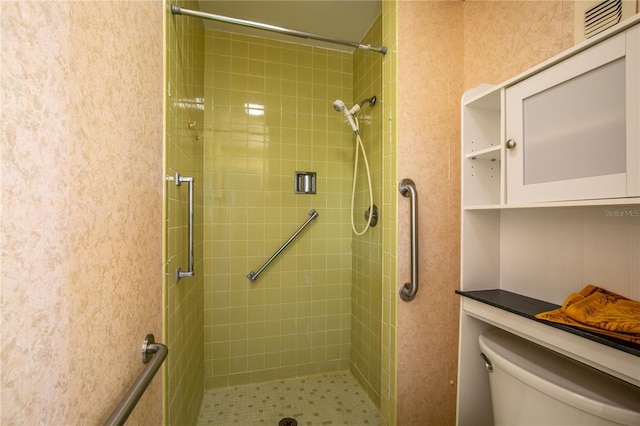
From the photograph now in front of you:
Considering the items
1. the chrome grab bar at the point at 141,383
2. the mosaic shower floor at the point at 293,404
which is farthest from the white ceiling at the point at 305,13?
the mosaic shower floor at the point at 293,404

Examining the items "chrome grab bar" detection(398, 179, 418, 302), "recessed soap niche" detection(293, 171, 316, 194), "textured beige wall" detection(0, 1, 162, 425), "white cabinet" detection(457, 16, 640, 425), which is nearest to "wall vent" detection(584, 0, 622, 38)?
"white cabinet" detection(457, 16, 640, 425)

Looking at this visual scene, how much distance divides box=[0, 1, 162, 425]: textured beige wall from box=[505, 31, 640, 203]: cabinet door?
1182mm

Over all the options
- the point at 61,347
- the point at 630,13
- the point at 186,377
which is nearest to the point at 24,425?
the point at 61,347

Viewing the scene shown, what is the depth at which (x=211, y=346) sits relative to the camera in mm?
1891

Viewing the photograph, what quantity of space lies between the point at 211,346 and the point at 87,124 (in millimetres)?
1807

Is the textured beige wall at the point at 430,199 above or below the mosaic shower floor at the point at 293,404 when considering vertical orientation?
above

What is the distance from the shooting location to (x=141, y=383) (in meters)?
0.59

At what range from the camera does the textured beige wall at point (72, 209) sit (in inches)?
13.4

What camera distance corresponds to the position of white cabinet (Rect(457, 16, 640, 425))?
0.69 m

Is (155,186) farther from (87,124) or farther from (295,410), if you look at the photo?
(295,410)

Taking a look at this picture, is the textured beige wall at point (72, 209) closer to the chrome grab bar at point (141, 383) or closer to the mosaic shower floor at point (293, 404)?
the chrome grab bar at point (141, 383)

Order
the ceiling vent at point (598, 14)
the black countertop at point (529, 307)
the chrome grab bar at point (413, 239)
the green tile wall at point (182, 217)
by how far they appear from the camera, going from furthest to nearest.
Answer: the chrome grab bar at point (413, 239) < the green tile wall at point (182, 217) < the ceiling vent at point (598, 14) < the black countertop at point (529, 307)

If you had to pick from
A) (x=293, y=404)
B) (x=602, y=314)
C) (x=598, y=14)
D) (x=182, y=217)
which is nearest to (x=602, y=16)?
(x=598, y=14)

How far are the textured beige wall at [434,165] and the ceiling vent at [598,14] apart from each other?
0.31m
